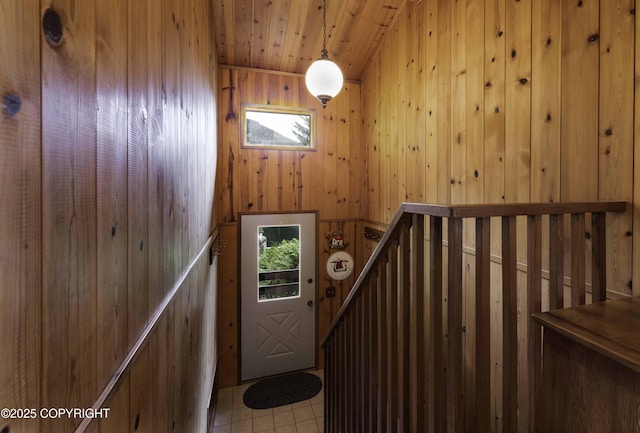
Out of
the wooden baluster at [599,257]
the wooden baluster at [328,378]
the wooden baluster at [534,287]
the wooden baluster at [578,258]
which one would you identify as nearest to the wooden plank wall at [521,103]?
the wooden baluster at [599,257]

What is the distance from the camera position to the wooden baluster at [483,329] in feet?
3.05

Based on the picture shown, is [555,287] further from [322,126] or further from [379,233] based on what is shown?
[322,126]

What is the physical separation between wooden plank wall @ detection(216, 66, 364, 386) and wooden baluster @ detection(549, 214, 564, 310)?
286cm

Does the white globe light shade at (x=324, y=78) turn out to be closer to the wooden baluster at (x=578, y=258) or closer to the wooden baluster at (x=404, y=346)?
the wooden baluster at (x=404, y=346)

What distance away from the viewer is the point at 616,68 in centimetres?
123

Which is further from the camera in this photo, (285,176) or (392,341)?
(285,176)

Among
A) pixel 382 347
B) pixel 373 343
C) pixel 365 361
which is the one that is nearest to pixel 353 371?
pixel 365 361

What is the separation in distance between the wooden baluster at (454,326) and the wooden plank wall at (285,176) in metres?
2.99

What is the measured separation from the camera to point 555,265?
1143mm

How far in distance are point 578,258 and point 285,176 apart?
120 inches

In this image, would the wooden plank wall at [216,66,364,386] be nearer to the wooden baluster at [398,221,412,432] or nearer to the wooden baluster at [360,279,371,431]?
the wooden baluster at [360,279,371,431]

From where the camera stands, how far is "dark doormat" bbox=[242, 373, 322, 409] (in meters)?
3.27

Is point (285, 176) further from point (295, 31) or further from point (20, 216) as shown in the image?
point (20, 216)

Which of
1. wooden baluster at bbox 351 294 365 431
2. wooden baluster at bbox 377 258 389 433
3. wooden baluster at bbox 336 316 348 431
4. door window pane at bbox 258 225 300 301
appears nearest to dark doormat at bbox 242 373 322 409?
door window pane at bbox 258 225 300 301
